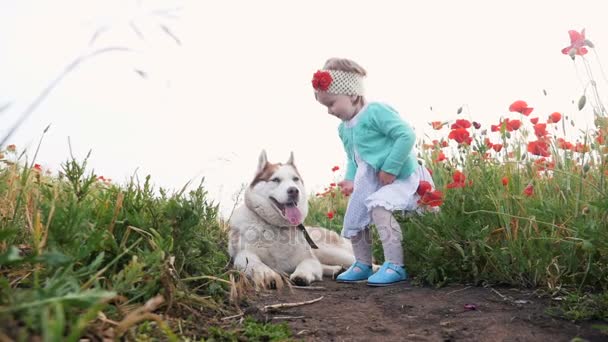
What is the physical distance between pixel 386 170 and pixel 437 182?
4.10 feet

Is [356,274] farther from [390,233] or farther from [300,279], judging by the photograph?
[300,279]

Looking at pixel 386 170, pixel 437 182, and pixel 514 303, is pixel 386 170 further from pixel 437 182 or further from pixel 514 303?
pixel 514 303

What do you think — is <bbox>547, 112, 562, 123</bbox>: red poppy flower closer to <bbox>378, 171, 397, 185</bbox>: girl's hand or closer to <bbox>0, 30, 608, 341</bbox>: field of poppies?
<bbox>0, 30, 608, 341</bbox>: field of poppies

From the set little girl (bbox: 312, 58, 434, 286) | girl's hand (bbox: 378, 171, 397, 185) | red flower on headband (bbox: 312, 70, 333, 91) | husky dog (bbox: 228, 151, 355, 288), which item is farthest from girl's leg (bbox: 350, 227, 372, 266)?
red flower on headband (bbox: 312, 70, 333, 91)

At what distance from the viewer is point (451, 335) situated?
2.96m

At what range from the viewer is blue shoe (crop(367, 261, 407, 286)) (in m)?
4.70

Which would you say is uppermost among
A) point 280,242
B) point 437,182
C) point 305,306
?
point 437,182

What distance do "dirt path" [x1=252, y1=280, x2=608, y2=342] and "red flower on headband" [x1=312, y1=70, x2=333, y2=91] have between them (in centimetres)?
183

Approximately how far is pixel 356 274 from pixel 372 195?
0.79 metres

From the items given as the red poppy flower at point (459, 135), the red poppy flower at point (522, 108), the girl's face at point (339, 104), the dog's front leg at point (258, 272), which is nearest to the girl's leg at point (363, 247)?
the dog's front leg at point (258, 272)

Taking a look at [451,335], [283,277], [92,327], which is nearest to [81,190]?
[92,327]

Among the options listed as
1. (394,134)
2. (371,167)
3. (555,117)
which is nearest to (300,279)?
(371,167)

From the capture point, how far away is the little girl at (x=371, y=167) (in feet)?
15.9

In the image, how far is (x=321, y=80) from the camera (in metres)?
→ 5.02
